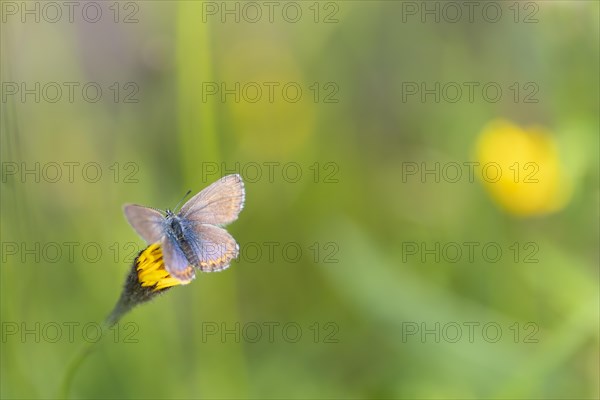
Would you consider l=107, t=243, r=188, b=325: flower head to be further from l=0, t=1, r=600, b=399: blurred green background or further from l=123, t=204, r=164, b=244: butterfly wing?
l=0, t=1, r=600, b=399: blurred green background

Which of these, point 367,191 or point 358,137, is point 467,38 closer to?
point 358,137

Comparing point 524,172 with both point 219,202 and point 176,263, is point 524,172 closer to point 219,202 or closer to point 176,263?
point 219,202

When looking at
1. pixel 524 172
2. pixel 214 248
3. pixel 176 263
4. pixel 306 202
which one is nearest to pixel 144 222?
pixel 176 263

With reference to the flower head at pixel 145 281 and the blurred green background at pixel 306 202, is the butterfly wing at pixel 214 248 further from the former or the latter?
the blurred green background at pixel 306 202

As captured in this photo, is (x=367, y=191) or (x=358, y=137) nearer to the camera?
(x=367, y=191)

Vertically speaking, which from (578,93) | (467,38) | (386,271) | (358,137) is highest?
(467,38)

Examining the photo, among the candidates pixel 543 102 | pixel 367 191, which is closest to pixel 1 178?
pixel 367 191

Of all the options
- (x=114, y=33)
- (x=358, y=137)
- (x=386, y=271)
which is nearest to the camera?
(x=386, y=271)
